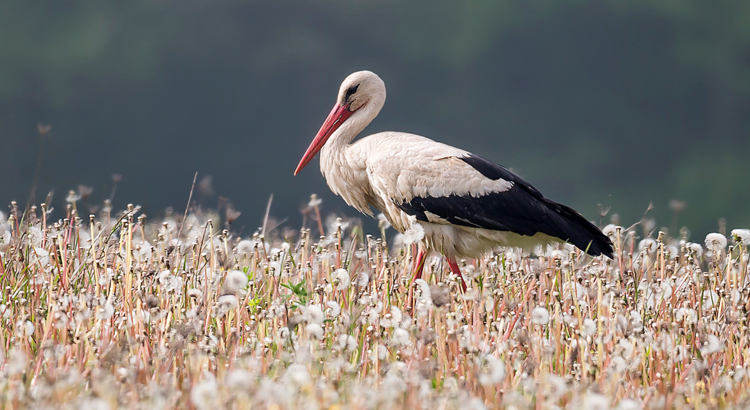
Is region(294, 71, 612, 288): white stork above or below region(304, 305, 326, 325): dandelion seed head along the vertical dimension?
above

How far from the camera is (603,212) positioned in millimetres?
3289

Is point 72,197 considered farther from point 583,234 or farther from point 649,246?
point 649,246

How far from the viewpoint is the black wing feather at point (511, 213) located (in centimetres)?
338

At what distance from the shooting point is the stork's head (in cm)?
403

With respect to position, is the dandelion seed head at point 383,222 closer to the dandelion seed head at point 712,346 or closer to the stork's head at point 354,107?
the stork's head at point 354,107

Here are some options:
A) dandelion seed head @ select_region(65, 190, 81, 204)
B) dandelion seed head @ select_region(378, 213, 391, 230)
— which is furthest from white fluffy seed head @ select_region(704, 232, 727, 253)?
dandelion seed head @ select_region(65, 190, 81, 204)

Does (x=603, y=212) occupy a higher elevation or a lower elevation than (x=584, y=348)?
higher

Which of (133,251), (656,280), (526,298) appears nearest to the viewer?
(526,298)

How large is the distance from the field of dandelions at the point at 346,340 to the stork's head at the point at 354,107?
71 cm

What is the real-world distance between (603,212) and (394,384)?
200cm

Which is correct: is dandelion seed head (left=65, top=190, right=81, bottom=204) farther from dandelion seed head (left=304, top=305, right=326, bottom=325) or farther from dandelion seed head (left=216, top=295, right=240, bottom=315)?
dandelion seed head (left=304, top=305, right=326, bottom=325)

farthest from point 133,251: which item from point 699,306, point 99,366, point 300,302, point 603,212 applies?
point 699,306

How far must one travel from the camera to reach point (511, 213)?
342 centimetres

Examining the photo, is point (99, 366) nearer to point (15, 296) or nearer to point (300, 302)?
point (300, 302)
